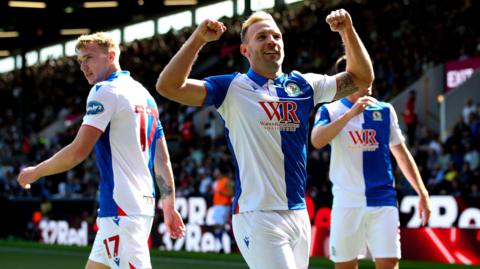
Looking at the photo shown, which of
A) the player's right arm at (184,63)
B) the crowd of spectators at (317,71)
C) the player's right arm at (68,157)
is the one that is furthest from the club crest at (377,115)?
the crowd of spectators at (317,71)

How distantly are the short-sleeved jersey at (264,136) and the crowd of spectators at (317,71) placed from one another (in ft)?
31.6

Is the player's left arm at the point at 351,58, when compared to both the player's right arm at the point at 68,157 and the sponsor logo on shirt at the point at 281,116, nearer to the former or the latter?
the sponsor logo on shirt at the point at 281,116

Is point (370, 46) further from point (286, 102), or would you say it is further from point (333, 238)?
point (286, 102)

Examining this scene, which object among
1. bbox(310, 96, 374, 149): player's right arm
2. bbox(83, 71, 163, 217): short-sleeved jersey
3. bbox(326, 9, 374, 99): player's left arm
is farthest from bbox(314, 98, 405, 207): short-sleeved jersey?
bbox(83, 71, 163, 217): short-sleeved jersey

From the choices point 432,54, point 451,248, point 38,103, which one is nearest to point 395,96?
point 432,54

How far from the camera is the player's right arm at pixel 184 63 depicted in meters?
4.89

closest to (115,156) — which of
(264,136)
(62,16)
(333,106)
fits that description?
(264,136)

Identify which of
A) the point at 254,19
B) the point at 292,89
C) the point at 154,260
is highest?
the point at 254,19

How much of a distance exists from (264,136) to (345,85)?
62 centimetres

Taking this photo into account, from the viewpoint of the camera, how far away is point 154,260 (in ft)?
53.0

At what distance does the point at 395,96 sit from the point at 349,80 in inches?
739

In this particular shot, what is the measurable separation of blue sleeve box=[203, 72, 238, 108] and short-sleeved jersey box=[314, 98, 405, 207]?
2.44m

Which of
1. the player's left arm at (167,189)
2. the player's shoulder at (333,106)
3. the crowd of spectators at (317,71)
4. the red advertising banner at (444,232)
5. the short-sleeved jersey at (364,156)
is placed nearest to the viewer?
the player's left arm at (167,189)

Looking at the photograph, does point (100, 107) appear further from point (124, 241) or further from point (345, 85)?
point (345, 85)
